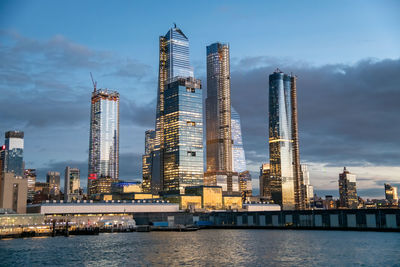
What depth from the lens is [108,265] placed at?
104188mm

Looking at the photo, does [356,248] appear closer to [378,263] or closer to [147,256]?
[378,263]

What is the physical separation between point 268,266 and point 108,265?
36.1 metres

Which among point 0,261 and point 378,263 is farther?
point 0,261

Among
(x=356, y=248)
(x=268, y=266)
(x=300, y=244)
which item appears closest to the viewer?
(x=268, y=266)

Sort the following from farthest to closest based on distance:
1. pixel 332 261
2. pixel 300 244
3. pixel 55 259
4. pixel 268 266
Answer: pixel 300 244, pixel 55 259, pixel 332 261, pixel 268 266

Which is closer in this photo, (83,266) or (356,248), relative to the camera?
(83,266)

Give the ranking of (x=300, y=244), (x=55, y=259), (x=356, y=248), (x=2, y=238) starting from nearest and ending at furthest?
(x=55, y=259)
(x=356, y=248)
(x=300, y=244)
(x=2, y=238)

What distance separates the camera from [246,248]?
460 feet

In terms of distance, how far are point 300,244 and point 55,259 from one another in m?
77.9

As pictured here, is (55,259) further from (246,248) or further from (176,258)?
(246,248)

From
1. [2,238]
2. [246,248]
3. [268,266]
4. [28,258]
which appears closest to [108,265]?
[28,258]

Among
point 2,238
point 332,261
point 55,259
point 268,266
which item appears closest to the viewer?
point 268,266

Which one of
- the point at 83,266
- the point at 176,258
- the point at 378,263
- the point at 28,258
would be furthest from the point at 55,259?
the point at 378,263

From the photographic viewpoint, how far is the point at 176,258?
114m
